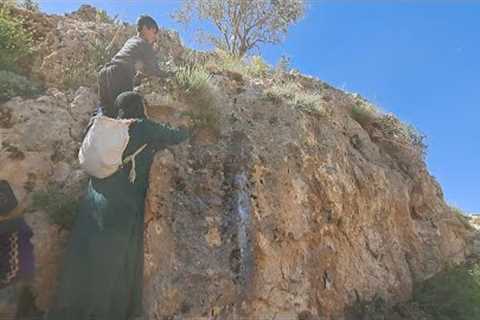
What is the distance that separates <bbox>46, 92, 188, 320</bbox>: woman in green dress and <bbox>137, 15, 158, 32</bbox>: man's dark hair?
4.43 feet

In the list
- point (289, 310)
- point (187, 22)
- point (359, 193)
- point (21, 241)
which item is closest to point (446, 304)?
point (359, 193)

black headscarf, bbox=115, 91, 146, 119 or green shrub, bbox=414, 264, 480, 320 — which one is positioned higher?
black headscarf, bbox=115, 91, 146, 119

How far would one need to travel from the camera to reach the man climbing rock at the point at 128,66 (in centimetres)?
500

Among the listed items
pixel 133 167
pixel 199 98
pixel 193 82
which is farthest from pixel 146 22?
pixel 133 167

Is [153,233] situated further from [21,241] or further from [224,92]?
[224,92]

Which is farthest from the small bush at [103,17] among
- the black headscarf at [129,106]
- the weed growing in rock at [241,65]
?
the black headscarf at [129,106]

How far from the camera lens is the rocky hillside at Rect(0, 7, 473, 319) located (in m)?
4.73

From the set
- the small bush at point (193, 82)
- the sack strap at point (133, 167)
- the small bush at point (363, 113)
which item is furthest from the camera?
the small bush at point (363, 113)

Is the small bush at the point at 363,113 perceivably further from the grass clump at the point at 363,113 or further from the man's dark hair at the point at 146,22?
the man's dark hair at the point at 146,22

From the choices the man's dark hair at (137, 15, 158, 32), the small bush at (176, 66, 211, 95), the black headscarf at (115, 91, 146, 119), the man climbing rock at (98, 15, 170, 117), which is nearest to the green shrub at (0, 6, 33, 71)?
the man climbing rock at (98, 15, 170, 117)

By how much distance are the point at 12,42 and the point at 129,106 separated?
8.26 ft

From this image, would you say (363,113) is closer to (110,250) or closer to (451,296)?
(451,296)

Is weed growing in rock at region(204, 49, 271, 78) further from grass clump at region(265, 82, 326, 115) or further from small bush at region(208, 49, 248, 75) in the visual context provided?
grass clump at region(265, 82, 326, 115)

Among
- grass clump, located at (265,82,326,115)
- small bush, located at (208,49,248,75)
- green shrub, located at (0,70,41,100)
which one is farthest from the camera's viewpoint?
small bush, located at (208,49,248,75)
